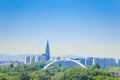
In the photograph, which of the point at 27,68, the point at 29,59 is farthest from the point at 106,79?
the point at 29,59

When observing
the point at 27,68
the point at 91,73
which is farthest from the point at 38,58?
the point at 91,73

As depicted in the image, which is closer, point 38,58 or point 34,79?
point 34,79

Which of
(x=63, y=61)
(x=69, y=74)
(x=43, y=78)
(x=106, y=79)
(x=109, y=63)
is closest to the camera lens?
(x=106, y=79)

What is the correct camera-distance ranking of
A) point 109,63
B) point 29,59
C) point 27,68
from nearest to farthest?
point 27,68 < point 109,63 < point 29,59

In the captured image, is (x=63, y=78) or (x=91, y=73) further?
(x=91, y=73)

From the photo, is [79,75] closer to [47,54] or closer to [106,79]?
[106,79]

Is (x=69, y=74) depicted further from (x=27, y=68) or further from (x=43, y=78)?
(x=27, y=68)

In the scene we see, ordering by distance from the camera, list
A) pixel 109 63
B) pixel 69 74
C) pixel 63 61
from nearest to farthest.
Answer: pixel 69 74, pixel 63 61, pixel 109 63

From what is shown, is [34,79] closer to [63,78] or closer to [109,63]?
[63,78]

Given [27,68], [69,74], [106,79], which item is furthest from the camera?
[27,68]
